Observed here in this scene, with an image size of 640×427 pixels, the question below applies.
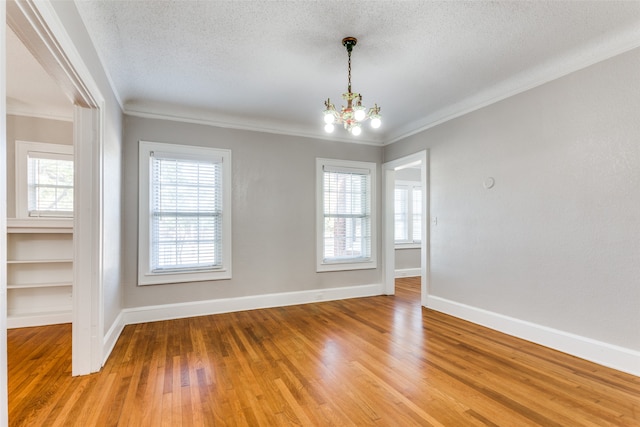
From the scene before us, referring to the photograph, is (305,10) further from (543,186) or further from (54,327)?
(54,327)

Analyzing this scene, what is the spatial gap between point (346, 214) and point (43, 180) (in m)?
4.10

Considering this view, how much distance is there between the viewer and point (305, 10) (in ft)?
7.25

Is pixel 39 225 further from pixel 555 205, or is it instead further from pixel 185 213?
pixel 555 205

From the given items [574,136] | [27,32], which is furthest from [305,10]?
[574,136]

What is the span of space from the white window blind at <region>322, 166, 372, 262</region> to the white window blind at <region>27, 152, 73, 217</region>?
345 centimetres

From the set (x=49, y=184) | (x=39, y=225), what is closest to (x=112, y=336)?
(x=39, y=225)

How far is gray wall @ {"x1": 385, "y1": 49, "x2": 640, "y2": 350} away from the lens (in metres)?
2.56

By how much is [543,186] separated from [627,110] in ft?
2.78

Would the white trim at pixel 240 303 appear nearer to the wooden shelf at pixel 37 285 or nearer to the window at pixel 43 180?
the wooden shelf at pixel 37 285

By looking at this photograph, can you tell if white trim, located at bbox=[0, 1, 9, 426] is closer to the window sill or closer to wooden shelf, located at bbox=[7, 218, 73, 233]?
wooden shelf, located at bbox=[7, 218, 73, 233]

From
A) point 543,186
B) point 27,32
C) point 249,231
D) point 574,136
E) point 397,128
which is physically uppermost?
point 397,128

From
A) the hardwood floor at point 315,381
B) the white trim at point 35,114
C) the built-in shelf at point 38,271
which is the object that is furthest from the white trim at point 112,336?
the white trim at point 35,114

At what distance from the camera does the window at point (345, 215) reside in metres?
4.95

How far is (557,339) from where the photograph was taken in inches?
116
